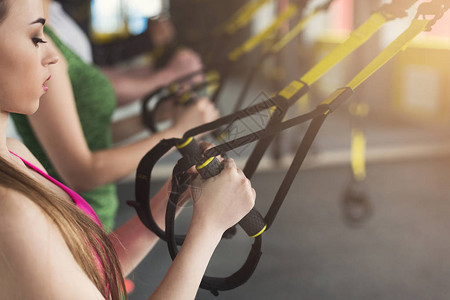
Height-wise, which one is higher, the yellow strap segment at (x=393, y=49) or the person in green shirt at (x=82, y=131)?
the yellow strap segment at (x=393, y=49)

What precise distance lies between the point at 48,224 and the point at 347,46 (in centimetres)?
49

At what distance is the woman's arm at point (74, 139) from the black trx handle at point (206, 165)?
0.36 metres

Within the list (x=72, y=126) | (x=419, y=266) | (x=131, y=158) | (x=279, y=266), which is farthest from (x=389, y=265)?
(x=72, y=126)

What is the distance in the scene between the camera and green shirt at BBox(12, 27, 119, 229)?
103 centimetres

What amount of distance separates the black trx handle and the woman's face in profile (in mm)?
187

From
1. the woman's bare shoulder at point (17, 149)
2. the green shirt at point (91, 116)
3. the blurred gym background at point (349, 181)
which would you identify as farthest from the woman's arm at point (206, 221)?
the green shirt at point (91, 116)

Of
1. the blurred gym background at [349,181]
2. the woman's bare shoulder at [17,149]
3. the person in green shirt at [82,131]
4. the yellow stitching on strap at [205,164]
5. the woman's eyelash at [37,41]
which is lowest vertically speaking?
the blurred gym background at [349,181]

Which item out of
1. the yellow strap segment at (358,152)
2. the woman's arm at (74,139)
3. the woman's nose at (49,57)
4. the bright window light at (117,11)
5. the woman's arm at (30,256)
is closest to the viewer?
the woman's arm at (30,256)

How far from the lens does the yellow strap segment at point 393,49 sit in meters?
0.69

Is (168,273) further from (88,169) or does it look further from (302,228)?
(302,228)

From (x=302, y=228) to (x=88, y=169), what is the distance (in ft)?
5.48

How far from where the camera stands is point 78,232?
1.97 feet

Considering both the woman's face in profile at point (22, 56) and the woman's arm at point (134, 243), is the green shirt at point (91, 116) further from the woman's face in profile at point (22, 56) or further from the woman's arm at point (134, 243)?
the woman's face in profile at point (22, 56)

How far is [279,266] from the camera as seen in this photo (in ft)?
7.04
